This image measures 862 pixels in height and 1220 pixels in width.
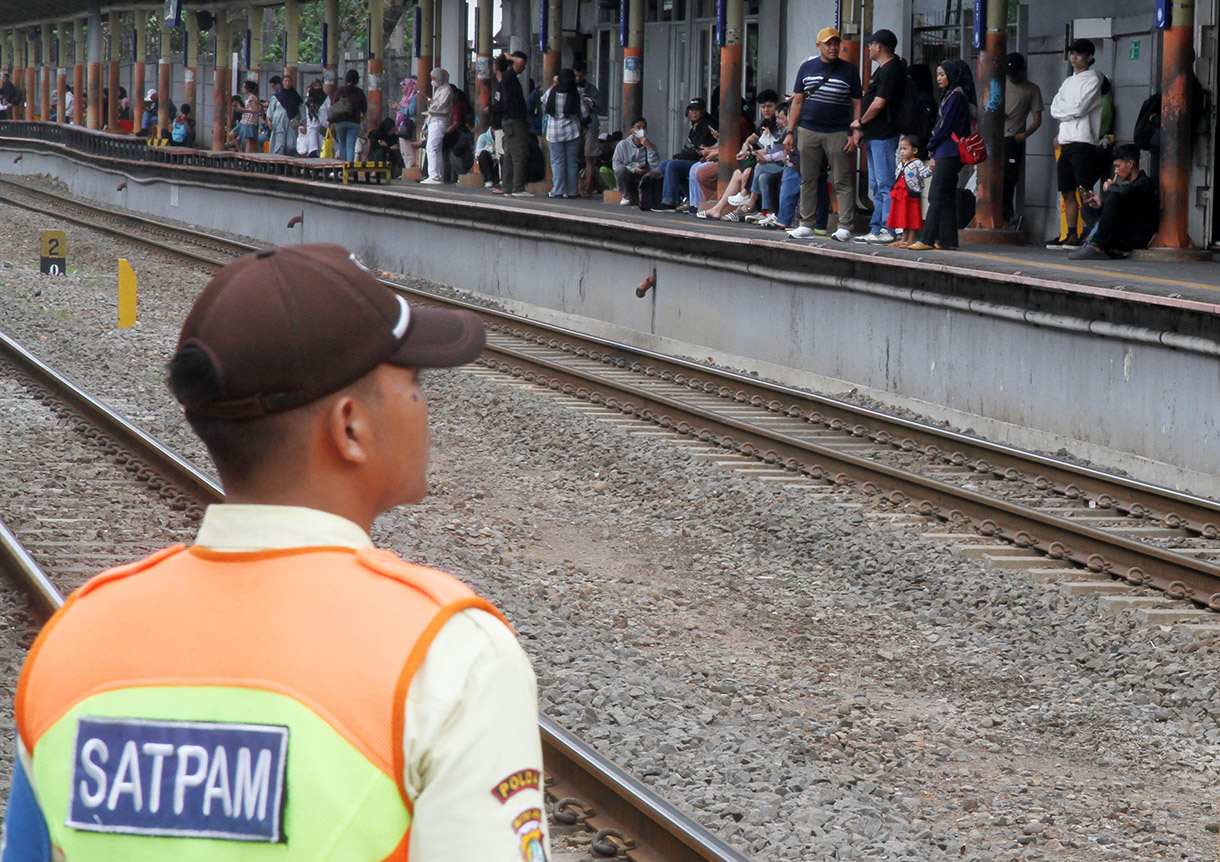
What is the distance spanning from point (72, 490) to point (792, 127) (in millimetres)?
9388

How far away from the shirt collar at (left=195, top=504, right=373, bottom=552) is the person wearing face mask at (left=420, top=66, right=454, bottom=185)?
26857 millimetres

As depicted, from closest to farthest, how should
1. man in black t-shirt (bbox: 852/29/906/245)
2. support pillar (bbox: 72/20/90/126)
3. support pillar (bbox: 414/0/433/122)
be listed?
man in black t-shirt (bbox: 852/29/906/245), support pillar (bbox: 414/0/433/122), support pillar (bbox: 72/20/90/126)

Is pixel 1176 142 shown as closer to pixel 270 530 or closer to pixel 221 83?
pixel 270 530

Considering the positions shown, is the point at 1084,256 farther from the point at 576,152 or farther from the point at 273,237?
the point at 273,237

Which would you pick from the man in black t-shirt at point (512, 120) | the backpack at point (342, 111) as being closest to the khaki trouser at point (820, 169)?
the man in black t-shirt at point (512, 120)

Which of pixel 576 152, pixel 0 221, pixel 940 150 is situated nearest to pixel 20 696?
pixel 940 150

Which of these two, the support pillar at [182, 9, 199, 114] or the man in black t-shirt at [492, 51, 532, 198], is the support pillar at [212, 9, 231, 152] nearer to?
the support pillar at [182, 9, 199, 114]

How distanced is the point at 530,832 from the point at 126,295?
15912 mm

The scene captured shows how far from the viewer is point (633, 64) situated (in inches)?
961

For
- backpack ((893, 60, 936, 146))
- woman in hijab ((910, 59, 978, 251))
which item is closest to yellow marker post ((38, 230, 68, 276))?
backpack ((893, 60, 936, 146))

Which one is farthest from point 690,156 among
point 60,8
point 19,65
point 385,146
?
point 19,65

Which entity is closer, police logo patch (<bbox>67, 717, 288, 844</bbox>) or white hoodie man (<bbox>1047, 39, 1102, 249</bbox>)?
police logo patch (<bbox>67, 717, 288, 844</bbox>)

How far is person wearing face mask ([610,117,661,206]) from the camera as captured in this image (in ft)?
75.9

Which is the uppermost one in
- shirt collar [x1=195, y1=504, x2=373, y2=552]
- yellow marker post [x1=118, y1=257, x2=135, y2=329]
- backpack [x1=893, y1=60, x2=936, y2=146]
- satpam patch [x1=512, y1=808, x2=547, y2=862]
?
backpack [x1=893, y1=60, x2=936, y2=146]
